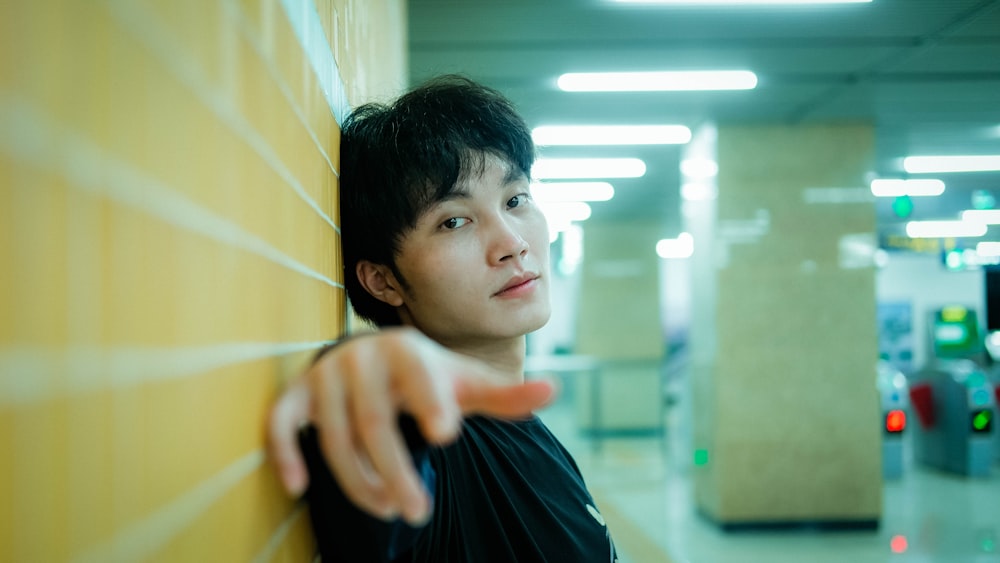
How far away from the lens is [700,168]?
6598mm

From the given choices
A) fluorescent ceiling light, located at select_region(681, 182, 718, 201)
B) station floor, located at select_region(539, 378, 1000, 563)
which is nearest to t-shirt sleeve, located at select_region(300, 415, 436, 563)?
station floor, located at select_region(539, 378, 1000, 563)

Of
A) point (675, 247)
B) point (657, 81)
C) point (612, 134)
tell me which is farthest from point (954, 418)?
point (675, 247)

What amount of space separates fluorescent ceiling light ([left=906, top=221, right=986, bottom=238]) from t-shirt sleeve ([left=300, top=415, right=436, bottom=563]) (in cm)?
1313

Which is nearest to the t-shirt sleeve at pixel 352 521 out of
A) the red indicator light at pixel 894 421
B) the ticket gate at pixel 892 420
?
the ticket gate at pixel 892 420

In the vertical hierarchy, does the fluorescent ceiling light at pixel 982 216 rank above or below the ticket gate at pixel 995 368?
above

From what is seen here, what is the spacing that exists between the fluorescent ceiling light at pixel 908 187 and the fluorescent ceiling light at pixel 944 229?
9.98 ft

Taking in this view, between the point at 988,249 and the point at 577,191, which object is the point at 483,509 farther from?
the point at 988,249

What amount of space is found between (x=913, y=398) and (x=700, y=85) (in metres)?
6.34

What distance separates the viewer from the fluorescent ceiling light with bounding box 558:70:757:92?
192 inches

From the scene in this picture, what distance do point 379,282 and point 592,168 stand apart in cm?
662

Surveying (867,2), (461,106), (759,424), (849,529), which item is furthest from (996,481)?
(461,106)

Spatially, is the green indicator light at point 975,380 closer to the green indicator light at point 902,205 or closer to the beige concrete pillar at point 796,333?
the green indicator light at point 902,205

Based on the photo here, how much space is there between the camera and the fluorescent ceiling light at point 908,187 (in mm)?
8695

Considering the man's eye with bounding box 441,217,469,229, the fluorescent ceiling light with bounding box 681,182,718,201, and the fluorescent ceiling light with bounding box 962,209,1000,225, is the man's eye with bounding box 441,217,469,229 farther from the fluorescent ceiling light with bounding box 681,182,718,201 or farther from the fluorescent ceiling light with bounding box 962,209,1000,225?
the fluorescent ceiling light with bounding box 962,209,1000,225
